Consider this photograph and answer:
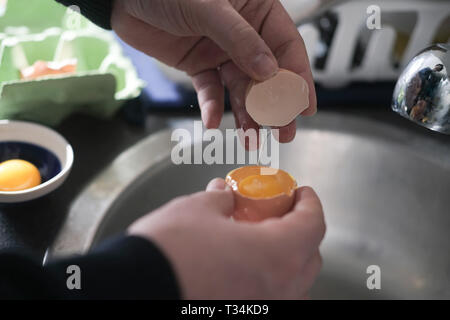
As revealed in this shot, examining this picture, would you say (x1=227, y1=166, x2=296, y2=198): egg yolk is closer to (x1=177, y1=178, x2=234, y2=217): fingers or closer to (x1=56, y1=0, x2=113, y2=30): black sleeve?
(x1=177, y1=178, x2=234, y2=217): fingers

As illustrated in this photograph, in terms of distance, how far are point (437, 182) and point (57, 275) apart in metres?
0.66

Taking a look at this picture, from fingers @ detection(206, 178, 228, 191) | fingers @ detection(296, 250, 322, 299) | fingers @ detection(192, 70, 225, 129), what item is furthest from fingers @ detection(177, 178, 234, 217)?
fingers @ detection(192, 70, 225, 129)

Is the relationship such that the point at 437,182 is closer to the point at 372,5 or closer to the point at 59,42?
the point at 372,5

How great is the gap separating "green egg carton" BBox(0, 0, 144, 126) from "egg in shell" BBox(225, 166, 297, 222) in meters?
0.34

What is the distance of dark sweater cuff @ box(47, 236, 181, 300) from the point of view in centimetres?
42

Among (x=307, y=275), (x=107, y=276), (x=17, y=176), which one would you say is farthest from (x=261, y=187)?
(x=17, y=176)

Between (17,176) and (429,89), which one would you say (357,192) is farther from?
(17,176)

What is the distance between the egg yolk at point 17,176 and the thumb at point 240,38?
1.13ft

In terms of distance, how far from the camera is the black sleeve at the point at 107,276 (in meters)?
0.42

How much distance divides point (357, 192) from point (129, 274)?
580 millimetres

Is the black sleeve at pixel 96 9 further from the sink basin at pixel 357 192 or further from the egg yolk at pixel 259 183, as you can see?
the egg yolk at pixel 259 183

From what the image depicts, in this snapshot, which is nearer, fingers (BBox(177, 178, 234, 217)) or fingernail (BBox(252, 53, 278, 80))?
fingers (BBox(177, 178, 234, 217))

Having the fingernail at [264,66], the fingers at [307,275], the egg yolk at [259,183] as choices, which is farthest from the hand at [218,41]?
the fingers at [307,275]

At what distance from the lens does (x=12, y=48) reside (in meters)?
0.83
